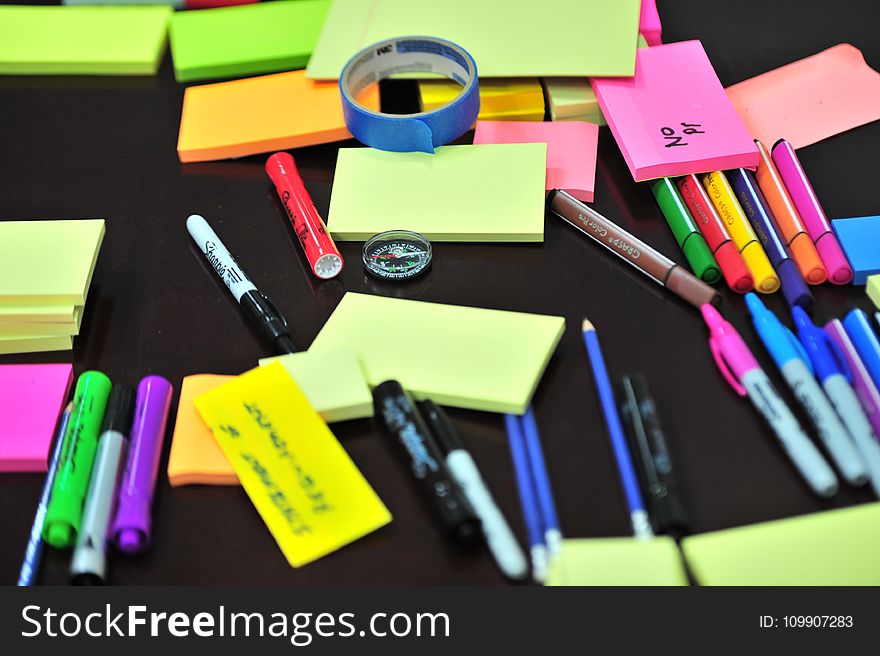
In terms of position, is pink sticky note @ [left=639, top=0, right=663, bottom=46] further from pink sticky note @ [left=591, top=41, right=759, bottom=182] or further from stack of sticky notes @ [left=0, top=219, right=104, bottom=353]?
stack of sticky notes @ [left=0, top=219, right=104, bottom=353]

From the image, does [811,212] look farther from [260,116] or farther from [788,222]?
[260,116]

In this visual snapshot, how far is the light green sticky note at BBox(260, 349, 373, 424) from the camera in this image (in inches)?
32.4

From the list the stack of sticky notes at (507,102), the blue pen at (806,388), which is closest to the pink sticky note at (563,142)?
the stack of sticky notes at (507,102)

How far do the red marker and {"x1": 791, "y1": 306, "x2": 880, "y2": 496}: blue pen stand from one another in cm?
43

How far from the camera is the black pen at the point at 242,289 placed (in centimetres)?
91

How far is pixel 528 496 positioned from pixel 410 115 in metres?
0.47

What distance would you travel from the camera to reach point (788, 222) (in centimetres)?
96

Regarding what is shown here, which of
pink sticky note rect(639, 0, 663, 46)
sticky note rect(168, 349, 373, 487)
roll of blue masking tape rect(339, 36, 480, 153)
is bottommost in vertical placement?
sticky note rect(168, 349, 373, 487)

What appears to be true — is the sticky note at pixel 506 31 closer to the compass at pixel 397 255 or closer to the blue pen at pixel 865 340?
the compass at pixel 397 255

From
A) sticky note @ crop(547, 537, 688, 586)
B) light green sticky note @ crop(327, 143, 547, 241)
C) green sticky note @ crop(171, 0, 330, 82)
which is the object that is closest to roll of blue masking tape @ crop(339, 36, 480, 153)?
light green sticky note @ crop(327, 143, 547, 241)

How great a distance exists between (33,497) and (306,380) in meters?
0.23

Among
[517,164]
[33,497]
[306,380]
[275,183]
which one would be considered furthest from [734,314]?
[33,497]

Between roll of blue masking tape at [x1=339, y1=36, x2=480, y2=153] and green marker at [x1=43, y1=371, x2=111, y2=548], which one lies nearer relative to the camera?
green marker at [x1=43, y1=371, x2=111, y2=548]

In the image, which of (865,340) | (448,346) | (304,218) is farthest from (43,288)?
(865,340)
